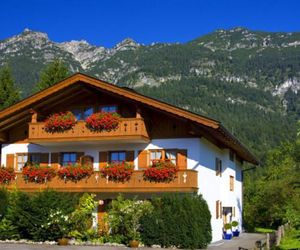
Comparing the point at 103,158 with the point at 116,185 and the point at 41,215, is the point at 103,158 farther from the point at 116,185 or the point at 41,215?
the point at 41,215

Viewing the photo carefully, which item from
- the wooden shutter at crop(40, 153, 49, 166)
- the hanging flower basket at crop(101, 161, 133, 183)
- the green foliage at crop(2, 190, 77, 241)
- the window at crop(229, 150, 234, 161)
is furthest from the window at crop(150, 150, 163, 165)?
the window at crop(229, 150, 234, 161)

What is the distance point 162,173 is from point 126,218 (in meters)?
2.73

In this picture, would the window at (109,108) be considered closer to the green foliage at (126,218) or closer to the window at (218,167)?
the green foliage at (126,218)

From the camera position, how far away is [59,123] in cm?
2794

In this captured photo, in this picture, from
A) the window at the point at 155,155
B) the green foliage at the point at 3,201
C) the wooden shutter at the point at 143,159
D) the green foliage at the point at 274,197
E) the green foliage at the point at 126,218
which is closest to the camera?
the green foliage at the point at 126,218

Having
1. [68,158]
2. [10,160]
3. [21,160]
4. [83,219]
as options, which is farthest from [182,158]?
[10,160]

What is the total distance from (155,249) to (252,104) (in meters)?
164

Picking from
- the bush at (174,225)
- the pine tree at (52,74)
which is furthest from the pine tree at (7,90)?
the bush at (174,225)

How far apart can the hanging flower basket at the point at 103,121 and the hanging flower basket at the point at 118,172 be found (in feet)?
6.10

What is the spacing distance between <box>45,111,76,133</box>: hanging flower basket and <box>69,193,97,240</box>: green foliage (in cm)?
373

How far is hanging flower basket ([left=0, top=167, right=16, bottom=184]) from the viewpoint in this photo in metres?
28.6

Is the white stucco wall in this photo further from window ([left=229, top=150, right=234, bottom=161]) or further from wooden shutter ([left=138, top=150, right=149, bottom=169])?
window ([left=229, top=150, right=234, bottom=161])

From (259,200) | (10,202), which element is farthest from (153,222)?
(259,200)

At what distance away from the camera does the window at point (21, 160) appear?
30.5m
